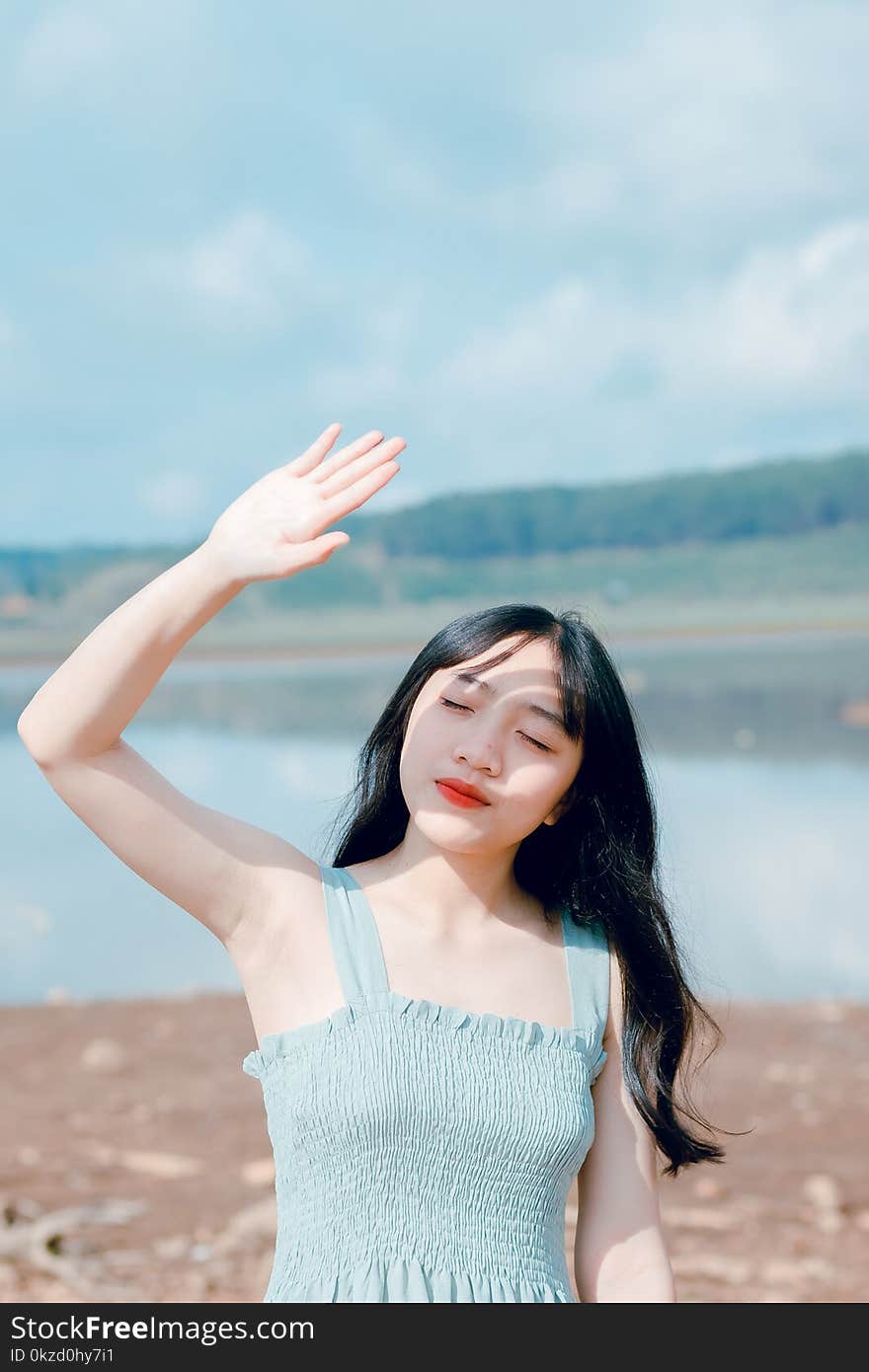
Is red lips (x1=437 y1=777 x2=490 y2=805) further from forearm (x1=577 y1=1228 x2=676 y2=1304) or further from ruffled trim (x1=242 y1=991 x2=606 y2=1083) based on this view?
forearm (x1=577 y1=1228 x2=676 y2=1304)

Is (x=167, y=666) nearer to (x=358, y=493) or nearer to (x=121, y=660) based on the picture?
(x=121, y=660)

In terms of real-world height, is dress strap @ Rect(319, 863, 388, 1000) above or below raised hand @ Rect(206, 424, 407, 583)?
below

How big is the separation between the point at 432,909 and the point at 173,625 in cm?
67

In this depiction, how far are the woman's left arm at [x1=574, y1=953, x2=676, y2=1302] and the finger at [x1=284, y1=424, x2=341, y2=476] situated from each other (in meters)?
1.05

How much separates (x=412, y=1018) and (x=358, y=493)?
806 mm

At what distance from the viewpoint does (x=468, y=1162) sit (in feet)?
7.03

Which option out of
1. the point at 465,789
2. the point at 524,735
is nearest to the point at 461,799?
the point at 465,789

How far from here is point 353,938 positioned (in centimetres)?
230

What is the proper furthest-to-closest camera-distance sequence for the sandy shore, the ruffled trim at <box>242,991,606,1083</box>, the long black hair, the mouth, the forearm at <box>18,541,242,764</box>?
the sandy shore → the long black hair → the mouth → the ruffled trim at <box>242,991,606,1083</box> → the forearm at <box>18,541,242,764</box>

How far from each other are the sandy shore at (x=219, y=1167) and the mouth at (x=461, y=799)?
123 inches

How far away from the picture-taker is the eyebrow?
2346mm

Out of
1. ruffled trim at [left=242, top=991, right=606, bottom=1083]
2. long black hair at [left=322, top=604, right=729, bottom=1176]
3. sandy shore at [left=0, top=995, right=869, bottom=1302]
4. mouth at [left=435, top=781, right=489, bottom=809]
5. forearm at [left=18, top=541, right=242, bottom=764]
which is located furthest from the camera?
sandy shore at [left=0, top=995, right=869, bottom=1302]

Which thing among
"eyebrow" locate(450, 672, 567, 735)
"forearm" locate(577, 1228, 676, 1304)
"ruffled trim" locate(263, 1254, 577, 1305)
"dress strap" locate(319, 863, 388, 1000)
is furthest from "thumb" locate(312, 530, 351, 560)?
"forearm" locate(577, 1228, 676, 1304)

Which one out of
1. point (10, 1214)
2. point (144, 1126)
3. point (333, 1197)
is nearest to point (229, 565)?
point (333, 1197)
